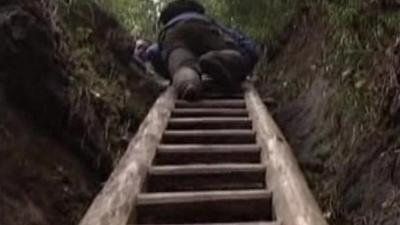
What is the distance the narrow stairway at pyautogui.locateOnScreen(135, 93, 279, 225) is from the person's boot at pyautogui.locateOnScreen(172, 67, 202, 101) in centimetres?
50

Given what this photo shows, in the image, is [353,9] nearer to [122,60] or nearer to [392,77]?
[392,77]

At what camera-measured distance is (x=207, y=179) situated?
9.64 ft

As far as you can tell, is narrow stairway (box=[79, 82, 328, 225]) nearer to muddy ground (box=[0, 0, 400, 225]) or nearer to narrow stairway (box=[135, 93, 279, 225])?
narrow stairway (box=[135, 93, 279, 225])

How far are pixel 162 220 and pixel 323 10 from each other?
3067 millimetres

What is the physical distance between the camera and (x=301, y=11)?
19.8 ft

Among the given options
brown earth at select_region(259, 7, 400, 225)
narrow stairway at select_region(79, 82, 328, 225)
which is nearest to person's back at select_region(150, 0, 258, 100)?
brown earth at select_region(259, 7, 400, 225)

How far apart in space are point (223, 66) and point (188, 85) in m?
0.33

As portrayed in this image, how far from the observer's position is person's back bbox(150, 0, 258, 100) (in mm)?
4699

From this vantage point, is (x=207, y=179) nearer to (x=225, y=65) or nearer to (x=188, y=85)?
(x=188, y=85)

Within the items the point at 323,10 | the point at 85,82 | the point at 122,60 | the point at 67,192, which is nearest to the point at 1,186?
the point at 67,192

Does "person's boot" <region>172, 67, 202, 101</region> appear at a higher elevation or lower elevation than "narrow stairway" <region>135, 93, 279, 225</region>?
lower

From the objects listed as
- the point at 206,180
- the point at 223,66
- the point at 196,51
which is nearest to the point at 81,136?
the point at 206,180

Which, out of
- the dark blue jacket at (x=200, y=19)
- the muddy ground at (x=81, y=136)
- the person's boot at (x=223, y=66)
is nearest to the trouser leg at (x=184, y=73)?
the person's boot at (x=223, y=66)

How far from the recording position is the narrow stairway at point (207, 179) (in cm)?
253
